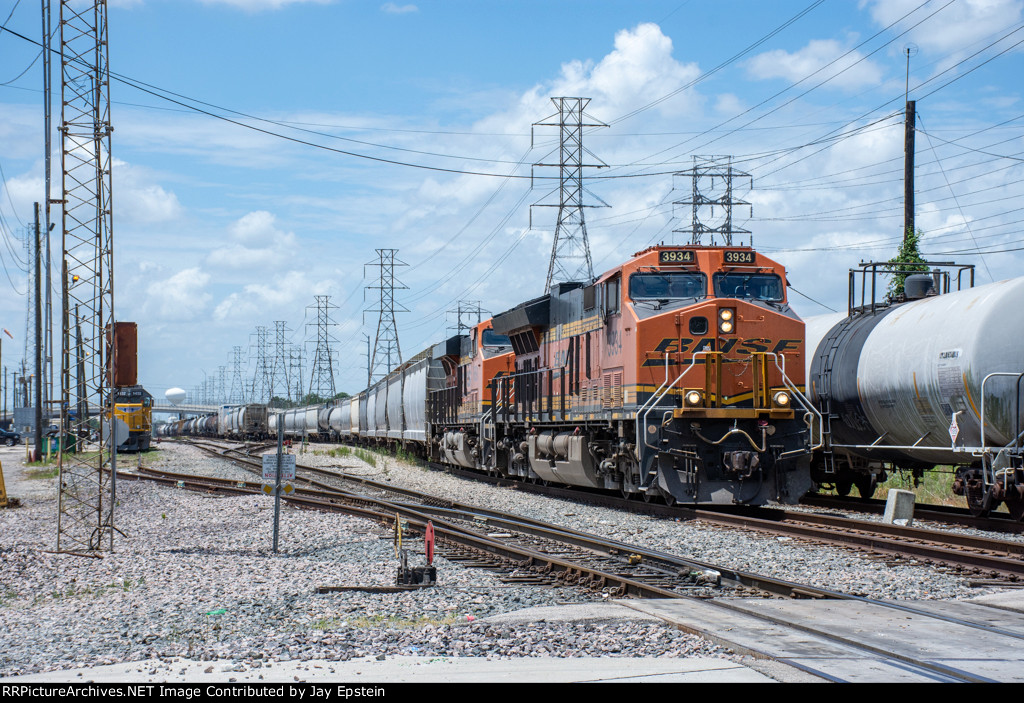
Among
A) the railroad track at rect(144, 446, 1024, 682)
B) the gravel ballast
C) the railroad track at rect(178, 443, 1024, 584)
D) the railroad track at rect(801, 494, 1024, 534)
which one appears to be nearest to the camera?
the gravel ballast

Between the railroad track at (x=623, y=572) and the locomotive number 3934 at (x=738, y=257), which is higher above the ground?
the locomotive number 3934 at (x=738, y=257)

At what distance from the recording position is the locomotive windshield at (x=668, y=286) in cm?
1627

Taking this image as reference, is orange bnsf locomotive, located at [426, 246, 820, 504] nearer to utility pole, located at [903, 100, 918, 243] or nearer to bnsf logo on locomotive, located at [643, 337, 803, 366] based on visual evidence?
bnsf logo on locomotive, located at [643, 337, 803, 366]

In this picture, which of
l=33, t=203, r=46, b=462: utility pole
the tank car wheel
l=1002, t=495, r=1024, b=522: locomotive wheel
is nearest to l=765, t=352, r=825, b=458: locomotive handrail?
l=1002, t=495, r=1024, b=522: locomotive wheel

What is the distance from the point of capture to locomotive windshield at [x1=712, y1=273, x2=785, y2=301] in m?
16.3

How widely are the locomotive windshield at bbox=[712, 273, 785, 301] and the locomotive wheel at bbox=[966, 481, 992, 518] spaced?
4151mm

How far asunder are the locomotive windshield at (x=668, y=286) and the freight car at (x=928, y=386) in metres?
3.16

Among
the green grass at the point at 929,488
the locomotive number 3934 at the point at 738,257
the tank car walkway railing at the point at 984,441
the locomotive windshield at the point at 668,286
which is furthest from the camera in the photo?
the green grass at the point at 929,488

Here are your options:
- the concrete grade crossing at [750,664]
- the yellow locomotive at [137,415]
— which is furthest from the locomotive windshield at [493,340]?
the yellow locomotive at [137,415]

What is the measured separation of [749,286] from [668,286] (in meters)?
1.35

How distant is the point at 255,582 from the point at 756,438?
331 inches

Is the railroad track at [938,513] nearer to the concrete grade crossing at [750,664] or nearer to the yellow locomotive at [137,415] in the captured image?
the concrete grade crossing at [750,664]

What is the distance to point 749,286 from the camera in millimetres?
16500

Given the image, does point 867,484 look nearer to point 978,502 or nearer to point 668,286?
point 978,502
